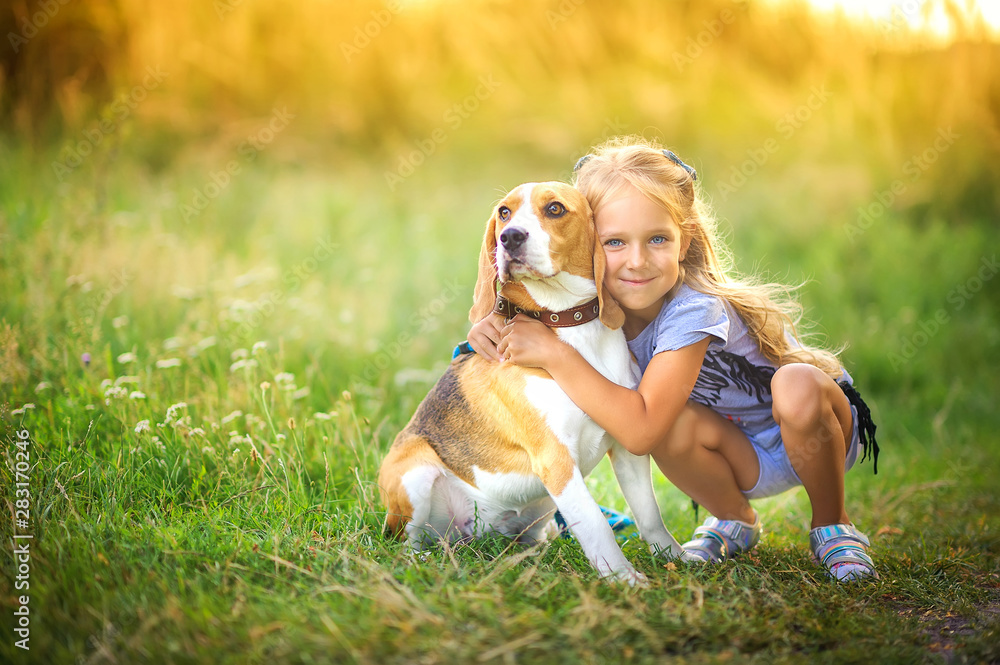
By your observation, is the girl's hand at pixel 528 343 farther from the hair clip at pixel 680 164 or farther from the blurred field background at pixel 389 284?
the hair clip at pixel 680 164

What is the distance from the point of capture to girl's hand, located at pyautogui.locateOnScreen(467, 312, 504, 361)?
126 inches

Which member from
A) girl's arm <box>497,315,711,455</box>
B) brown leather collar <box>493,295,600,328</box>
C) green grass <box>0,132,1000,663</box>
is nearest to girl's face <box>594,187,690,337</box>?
brown leather collar <box>493,295,600,328</box>

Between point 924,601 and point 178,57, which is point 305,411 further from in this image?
point 178,57

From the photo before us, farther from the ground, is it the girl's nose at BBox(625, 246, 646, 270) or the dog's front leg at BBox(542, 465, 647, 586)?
the girl's nose at BBox(625, 246, 646, 270)

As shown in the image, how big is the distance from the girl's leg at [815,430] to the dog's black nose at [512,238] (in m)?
1.31

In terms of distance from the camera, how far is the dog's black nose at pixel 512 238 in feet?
9.25

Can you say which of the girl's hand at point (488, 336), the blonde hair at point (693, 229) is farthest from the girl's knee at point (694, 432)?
the girl's hand at point (488, 336)

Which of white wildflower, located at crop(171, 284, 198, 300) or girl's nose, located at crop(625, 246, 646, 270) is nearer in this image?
girl's nose, located at crop(625, 246, 646, 270)

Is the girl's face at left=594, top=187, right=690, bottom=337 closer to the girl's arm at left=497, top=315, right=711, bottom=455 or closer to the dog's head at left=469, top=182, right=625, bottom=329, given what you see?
the dog's head at left=469, top=182, right=625, bottom=329

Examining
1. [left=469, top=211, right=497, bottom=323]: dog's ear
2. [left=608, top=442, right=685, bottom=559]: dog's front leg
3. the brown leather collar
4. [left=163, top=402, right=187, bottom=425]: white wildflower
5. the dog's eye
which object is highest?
the dog's eye

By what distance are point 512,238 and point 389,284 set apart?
4.22 metres

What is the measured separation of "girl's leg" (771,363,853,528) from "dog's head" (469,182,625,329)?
82cm

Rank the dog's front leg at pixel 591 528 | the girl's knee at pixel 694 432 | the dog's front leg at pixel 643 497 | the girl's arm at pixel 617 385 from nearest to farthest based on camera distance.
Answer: the dog's front leg at pixel 591 528
the girl's arm at pixel 617 385
the dog's front leg at pixel 643 497
the girl's knee at pixel 694 432

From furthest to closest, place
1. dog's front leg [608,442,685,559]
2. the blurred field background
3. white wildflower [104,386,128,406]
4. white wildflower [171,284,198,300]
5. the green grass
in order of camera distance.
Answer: white wildflower [171,284,198,300]
white wildflower [104,386,128,406]
dog's front leg [608,442,685,559]
the blurred field background
the green grass
